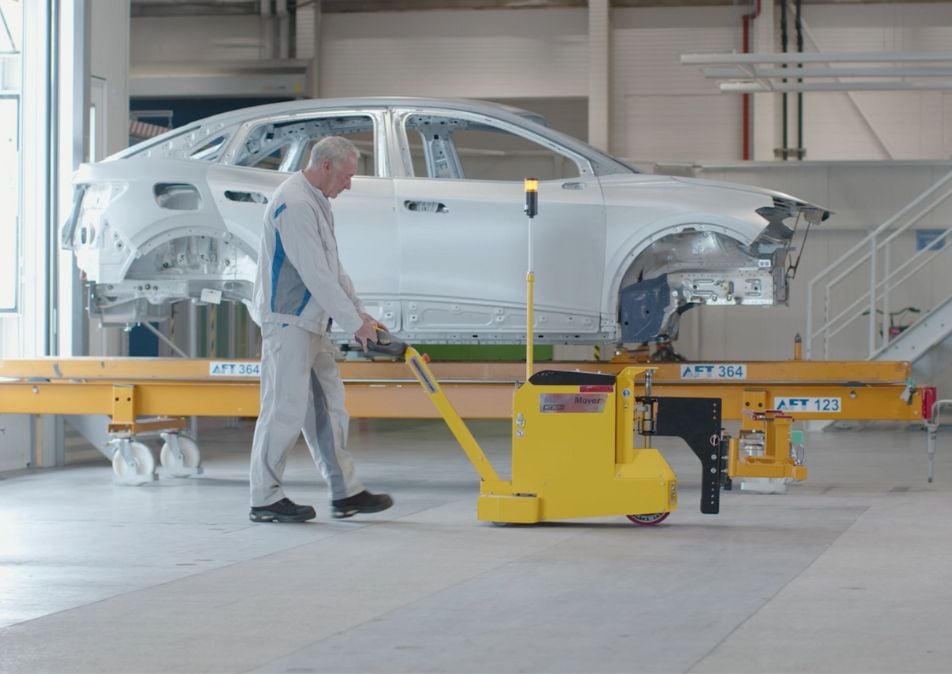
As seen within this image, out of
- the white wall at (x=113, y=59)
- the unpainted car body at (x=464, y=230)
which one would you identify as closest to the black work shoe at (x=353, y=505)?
the unpainted car body at (x=464, y=230)

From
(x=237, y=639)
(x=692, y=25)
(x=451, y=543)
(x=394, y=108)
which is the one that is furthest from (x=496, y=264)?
(x=692, y=25)

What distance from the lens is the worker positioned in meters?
6.18

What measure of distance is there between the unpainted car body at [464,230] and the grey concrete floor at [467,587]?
1.14m

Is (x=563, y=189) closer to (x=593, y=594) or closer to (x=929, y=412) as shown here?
(x=929, y=412)

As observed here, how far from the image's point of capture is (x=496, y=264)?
25.6 ft

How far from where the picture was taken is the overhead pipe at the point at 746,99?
1875 centimetres

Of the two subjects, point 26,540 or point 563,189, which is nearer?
point 26,540

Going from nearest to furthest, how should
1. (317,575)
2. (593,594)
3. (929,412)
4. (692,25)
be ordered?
(593,594), (317,575), (929,412), (692,25)

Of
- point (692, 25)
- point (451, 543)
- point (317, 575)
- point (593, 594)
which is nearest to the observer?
point (593, 594)

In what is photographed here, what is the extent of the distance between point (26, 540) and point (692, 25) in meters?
15.1

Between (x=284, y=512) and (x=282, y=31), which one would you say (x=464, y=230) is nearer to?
(x=284, y=512)

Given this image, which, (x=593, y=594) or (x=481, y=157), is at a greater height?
(x=481, y=157)

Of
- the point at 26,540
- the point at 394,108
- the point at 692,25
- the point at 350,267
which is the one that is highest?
the point at 692,25

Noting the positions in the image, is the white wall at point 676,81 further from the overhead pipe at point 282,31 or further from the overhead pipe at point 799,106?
the overhead pipe at point 282,31
